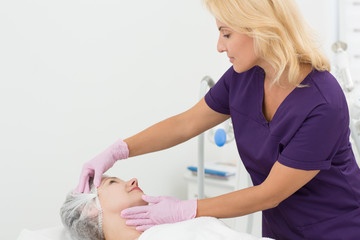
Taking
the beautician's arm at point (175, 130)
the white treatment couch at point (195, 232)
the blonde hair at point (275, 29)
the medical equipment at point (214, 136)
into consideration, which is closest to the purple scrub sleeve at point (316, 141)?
the blonde hair at point (275, 29)

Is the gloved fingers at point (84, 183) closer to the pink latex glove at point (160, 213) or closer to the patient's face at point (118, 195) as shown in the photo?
the patient's face at point (118, 195)

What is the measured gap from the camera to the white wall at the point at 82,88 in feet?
6.19

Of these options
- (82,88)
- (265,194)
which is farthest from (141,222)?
(82,88)

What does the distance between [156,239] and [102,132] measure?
1.11 m

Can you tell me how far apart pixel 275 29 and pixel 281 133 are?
0.29 metres

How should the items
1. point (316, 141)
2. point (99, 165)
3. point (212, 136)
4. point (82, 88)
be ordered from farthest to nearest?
1. point (82, 88)
2. point (212, 136)
3. point (99, 165)
4. point (316, 141)

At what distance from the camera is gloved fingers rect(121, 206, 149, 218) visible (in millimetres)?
1341

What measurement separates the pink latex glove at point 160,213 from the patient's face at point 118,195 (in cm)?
5

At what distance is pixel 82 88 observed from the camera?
2.14m

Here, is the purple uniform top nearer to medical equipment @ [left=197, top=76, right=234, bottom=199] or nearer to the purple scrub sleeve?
the purple scrub sleeve

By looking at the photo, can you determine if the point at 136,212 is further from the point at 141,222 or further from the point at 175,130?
the point at 175,130

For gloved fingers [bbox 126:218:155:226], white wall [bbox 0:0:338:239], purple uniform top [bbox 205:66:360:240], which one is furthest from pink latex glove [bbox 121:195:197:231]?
white wall [bbox 0:0:338:239]

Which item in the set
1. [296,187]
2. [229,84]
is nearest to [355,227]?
[296,187]

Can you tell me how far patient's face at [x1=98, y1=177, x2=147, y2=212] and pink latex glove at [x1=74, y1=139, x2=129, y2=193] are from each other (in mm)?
34
